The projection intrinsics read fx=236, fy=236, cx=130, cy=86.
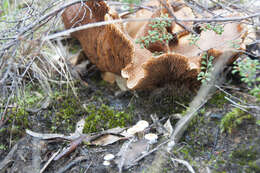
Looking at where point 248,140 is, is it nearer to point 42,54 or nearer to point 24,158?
point 24,158

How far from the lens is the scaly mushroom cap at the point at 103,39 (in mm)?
2207

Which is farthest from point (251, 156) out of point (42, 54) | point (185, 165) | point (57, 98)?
point (42, 54)

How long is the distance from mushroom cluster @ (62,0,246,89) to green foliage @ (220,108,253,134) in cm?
50

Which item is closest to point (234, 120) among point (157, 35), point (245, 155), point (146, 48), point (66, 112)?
point (245, 155)

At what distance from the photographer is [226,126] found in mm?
1947

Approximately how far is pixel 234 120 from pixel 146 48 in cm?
112

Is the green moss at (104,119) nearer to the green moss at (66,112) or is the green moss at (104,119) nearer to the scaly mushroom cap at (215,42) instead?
Answer: the green moss at (66,112)

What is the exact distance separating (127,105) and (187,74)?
0.82 metres

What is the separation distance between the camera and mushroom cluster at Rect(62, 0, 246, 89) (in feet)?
6.94

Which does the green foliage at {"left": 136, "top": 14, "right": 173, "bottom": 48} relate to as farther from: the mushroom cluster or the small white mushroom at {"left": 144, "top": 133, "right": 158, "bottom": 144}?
the small white mushroom at {"left": 144, "top": 133, "right": 158, "bottom": 144}

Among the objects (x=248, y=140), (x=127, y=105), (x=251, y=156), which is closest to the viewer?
(x=251, y=156)

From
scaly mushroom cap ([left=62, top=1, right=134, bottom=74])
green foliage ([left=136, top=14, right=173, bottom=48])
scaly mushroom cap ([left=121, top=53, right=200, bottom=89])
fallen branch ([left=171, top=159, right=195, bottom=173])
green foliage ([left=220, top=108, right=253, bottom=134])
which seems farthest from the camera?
scaly mushroom cap ([left=62, top=1, right=134, bottom=74])

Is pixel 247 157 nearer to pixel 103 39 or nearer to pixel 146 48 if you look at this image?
pixel 146 48

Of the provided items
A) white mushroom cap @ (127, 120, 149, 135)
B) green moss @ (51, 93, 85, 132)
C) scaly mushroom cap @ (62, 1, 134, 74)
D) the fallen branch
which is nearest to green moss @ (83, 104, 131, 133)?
green moss @ (51, 93, 85, 132)
